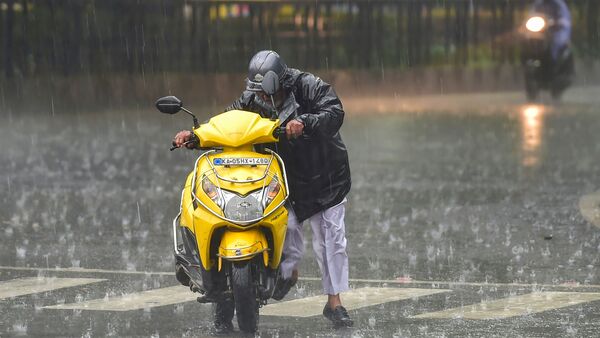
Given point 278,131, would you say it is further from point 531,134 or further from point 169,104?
point 531,134

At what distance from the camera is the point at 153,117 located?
27.7m

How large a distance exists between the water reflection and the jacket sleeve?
32.6ft

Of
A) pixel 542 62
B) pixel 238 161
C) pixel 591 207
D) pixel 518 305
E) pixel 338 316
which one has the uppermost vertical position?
pixel 238 161

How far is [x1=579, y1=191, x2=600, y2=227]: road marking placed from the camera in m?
14.6

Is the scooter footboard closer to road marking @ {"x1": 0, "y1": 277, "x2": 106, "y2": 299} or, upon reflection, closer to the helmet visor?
the helmet visor

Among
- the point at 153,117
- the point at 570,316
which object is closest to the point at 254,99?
the point at 570,316

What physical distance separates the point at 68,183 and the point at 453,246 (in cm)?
607

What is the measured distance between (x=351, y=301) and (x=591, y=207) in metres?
5.41

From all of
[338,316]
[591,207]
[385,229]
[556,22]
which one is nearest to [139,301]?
[338,316]

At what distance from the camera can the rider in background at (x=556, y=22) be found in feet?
108

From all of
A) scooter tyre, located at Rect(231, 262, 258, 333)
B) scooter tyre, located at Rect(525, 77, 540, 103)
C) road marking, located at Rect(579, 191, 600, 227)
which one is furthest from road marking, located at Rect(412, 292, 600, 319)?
scooter tyre, located at Rect(525, 77, 540, 103)

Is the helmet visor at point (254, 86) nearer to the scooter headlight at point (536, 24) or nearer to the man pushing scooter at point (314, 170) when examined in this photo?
the man pushing scooter at point (314, 170)

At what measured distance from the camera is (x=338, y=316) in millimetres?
9523

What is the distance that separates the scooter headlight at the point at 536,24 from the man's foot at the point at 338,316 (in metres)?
23.8
